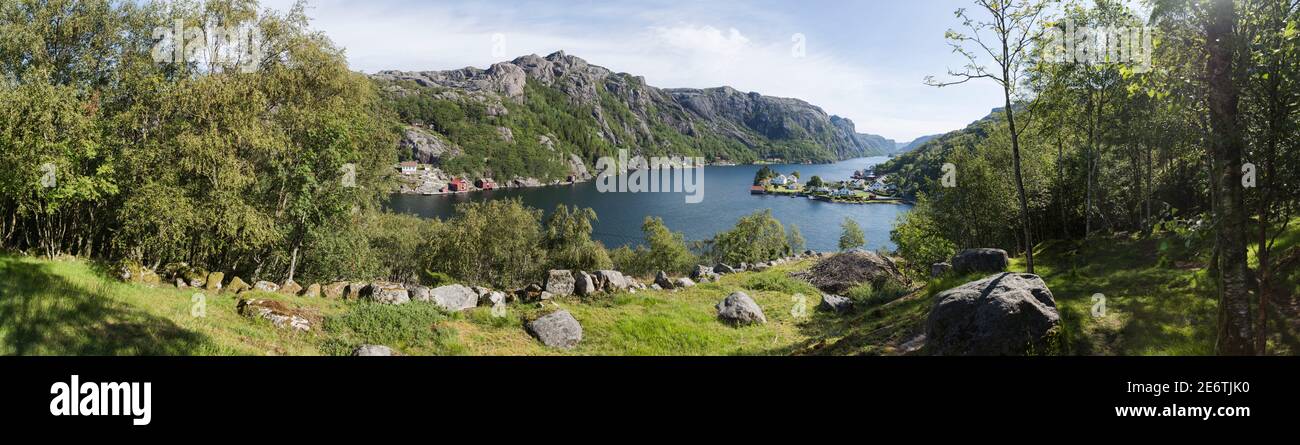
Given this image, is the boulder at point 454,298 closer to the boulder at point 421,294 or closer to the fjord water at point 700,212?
the boulder at point 421,294

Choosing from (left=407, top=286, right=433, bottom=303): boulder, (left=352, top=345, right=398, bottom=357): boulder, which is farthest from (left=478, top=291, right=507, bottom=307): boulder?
(left=352, top=345, right=398, bottom=357): boulder

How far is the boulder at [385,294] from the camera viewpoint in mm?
16484

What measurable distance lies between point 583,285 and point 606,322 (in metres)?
3.43

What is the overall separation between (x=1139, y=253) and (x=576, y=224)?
45.9 m

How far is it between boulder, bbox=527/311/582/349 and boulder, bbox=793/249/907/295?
52.2 ft

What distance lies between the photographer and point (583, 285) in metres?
19.9

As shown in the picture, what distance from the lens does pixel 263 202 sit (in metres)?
20.1

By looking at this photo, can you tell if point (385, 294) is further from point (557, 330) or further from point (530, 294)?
point (557, 330)

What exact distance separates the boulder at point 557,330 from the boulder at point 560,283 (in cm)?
333

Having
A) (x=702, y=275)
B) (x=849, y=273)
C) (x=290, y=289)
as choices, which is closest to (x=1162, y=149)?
(x=849, y=273)

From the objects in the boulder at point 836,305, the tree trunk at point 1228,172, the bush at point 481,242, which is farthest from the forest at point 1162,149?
the bush at point 481,242

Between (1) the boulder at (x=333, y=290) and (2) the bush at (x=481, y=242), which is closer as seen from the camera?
(1) the boulder at (x=333, y=290)
